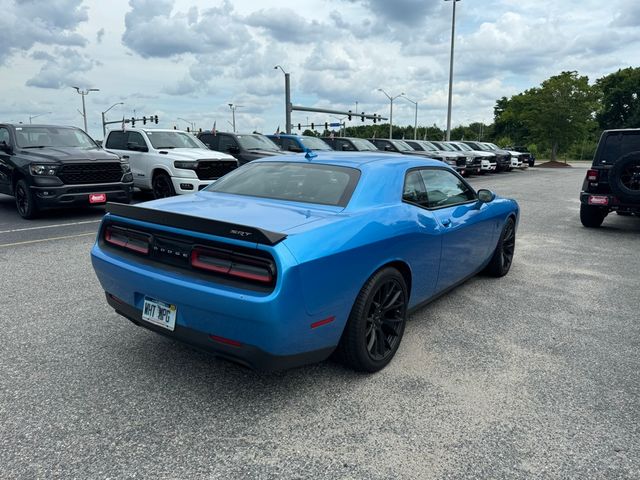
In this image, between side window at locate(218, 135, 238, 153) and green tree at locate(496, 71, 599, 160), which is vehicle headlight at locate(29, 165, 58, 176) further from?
green tree at locate(496, 71, 599, 160)

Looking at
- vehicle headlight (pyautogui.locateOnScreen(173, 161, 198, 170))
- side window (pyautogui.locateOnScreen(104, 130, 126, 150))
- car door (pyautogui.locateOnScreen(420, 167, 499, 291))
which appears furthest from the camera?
side window (pyautogui.locateOnScreen(104, 130, 126, 150))

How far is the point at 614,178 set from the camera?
26.3 feet

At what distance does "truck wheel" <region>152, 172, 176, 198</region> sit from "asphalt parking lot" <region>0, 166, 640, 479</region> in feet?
21.3

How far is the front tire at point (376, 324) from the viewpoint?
304cm

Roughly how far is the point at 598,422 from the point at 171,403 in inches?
96.6

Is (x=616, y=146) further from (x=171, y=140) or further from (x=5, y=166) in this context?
(x=5, y=166)

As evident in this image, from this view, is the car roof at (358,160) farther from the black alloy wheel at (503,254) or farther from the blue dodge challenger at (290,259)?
the black alloy wheel at (503,254)

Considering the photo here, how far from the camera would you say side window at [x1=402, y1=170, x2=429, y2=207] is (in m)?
3.82

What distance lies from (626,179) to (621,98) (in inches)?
3341

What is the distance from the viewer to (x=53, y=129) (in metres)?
10.1

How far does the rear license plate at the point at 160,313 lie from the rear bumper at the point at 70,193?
6.95 m

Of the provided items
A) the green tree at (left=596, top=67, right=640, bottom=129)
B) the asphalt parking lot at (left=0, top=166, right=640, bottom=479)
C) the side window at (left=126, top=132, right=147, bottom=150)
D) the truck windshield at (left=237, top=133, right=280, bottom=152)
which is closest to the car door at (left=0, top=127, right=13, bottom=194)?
the side window at (left=126, top=132, right=147, bottom=150)

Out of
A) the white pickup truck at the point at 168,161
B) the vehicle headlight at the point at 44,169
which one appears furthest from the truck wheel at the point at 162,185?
the vehicle headlight at the point at 44,169

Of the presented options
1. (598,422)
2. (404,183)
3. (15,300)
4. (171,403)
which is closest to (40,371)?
(171,403)
